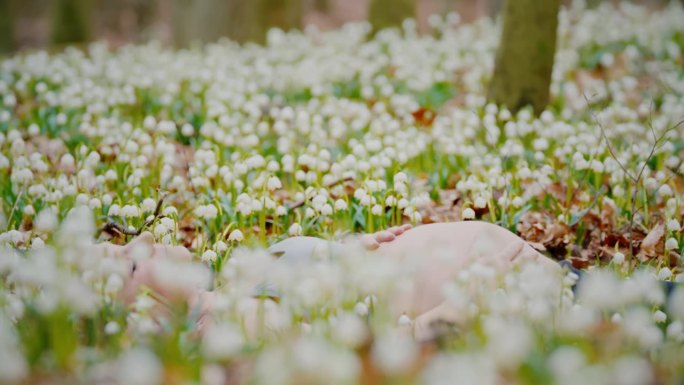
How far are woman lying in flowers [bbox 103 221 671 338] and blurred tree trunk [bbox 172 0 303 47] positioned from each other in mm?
6940

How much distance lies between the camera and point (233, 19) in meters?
9.45

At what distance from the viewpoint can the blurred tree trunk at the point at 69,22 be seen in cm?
1123

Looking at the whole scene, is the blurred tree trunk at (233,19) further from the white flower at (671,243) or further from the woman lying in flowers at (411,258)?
the white flower at (671,243)

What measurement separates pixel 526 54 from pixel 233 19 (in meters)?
5.11

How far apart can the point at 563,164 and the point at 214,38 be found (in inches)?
235

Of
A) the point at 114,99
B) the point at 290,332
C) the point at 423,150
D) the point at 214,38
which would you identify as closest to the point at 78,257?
the point at 290,332

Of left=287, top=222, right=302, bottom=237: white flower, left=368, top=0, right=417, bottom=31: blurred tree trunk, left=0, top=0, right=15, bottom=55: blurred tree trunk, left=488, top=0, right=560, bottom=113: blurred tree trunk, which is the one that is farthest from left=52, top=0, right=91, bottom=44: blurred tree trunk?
left=287, top=222, right=302, bottom=237: white flower

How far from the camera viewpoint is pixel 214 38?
9.41 meters

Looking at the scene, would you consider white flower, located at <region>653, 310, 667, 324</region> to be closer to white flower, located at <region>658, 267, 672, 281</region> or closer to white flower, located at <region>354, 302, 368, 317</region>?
white flower, located at <region>658, 267, 672, 281</region>

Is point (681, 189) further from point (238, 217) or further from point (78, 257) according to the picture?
point (78, 257)

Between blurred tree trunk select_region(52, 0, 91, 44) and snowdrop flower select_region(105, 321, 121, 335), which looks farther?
blurred tree trunk select_region(52, 0, 91, 44)

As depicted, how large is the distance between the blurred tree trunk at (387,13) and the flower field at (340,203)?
23 centimetres

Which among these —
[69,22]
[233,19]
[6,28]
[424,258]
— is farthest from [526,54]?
[6,28]

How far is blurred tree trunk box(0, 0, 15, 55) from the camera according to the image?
11.9 metres
